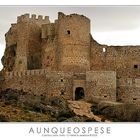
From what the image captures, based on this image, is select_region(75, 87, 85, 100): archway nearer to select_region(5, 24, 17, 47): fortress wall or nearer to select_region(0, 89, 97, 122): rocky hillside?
select_region(0, 89, 97, 122): rocky hillside

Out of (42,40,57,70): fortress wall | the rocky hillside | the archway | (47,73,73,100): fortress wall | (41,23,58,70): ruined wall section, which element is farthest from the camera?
(41,23,58,70): ruined wall section

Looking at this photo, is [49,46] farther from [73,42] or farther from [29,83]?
[29,83]

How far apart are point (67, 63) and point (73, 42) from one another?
147 centimetres

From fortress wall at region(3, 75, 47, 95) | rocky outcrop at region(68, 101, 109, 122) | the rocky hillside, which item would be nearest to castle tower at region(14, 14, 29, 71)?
fortress wall at region(3, 75, 47, 95)

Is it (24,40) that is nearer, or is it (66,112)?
(66,112)

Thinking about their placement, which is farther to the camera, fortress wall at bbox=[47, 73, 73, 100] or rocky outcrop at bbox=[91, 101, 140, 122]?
fortress wall at bbox=[47, 73, 73, 100]

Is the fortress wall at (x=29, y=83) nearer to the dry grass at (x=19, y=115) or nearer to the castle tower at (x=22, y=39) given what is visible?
the castle tower at (x=22, y=39)

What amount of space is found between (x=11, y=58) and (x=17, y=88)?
518 centimetres

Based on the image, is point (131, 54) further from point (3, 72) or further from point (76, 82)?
point (3, 72)

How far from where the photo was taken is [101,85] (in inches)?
1789

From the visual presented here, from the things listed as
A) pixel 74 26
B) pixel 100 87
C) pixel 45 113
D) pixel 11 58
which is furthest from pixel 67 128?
pixel 11 58

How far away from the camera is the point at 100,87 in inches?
1788

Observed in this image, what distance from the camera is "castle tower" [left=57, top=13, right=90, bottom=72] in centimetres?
4756

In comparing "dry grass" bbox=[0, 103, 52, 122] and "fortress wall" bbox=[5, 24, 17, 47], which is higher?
"fortress wall" bbox=[5, 24, 17, 47]
